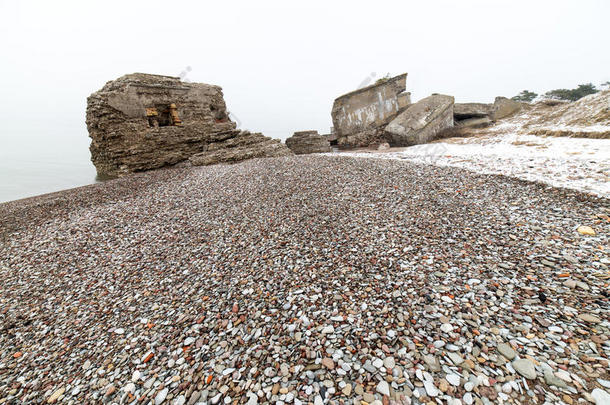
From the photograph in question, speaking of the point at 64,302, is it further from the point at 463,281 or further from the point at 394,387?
the point at 463,281

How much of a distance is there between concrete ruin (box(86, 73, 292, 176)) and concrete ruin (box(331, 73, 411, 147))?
6.59 metres

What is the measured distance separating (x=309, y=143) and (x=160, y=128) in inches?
394

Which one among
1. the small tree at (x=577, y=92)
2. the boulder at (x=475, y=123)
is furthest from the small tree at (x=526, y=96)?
the boulder at (x=475, y=123)

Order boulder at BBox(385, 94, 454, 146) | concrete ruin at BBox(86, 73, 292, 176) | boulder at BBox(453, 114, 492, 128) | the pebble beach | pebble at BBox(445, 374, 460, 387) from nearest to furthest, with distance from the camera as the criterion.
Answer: pebble at BBox(445, 374, 460, 387)
the pebble beach
concrete ruin at BBox(86, 73, 292, 176)
boulder at BBox(385, 94, 454, 146)
boulder at BBox(453, 114, 492, 128)

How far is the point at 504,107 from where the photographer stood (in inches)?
827

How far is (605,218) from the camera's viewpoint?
4109 mm

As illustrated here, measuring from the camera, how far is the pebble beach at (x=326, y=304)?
6.84 feet

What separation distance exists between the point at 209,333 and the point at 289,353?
108cm

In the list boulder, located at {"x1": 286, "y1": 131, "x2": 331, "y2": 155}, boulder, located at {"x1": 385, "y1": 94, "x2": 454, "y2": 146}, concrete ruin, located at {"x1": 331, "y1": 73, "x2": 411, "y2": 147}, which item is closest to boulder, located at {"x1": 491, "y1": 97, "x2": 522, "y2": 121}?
boulder, located at {"x1": 385, "y1": 94, "x2": 454, "y2": 146}

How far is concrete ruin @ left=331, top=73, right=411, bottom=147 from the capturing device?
17.7m

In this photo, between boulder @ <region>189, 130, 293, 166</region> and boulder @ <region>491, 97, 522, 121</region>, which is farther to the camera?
boulder @ <region>491, 97, 522, 121</region>

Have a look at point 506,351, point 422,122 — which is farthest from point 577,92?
point 506,351

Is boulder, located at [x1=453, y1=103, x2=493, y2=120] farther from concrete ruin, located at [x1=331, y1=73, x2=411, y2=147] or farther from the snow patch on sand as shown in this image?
the snow patch on sand

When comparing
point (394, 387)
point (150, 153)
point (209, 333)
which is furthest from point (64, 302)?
point (150, 153)
